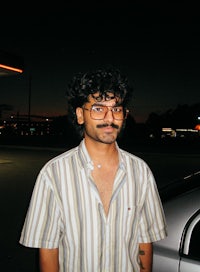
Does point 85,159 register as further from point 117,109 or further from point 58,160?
point 117,109

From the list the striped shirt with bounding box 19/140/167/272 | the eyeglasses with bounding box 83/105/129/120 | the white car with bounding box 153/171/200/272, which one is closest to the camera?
the striped shirt with bounding box 19/140/167/272

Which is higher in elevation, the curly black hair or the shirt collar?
the curly black hair

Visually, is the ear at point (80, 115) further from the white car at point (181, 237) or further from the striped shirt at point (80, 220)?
the white car at point (181, 237)

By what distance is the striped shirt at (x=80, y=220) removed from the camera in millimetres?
1816

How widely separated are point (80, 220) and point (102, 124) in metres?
0.51

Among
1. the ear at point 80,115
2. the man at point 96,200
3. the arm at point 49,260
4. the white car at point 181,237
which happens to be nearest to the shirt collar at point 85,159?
the man at point 96,200

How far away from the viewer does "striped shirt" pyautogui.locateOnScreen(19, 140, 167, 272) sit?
5.96 feet

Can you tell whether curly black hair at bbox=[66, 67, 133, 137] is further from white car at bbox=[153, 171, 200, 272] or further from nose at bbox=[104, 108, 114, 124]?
white car at bbox=[153, 171, 200, 272]

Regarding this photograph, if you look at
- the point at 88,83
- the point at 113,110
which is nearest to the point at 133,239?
the point at 113,110

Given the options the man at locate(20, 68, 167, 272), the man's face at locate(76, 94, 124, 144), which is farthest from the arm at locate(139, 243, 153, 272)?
the man's face at locate(76, 94, 124, 144)

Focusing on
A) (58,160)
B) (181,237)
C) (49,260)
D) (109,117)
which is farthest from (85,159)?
(181,237)

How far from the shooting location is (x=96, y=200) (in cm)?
183

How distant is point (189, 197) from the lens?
227 cm

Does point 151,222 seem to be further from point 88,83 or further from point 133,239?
point 88,83
